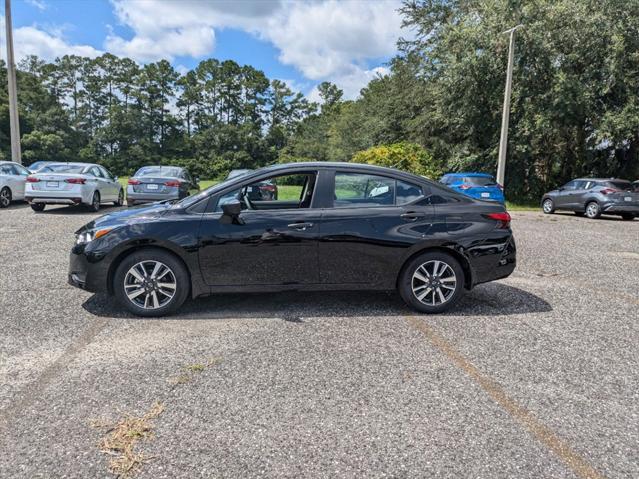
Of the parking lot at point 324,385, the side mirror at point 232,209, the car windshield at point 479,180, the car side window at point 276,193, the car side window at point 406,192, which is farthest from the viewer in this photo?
the car windshield at point 479,180

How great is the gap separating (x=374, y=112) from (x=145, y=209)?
31903mm

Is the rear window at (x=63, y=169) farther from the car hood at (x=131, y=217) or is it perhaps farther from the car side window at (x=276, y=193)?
the car side window at (x=276, y=193)

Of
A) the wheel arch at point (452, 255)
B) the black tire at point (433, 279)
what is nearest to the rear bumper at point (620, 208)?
the wheel arch at point (452, 255)

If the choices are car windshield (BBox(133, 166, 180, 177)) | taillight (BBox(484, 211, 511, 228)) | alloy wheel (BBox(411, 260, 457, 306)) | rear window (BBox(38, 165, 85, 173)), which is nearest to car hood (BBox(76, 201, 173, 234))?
alloy wheel (BBox(411, 260, 457, 306))

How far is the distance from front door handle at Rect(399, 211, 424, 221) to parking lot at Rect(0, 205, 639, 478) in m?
1.01

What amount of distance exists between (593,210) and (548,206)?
6.78 feet

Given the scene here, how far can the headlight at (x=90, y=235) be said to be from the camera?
4691mm

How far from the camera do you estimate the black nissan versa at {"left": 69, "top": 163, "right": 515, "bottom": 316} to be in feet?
15.4

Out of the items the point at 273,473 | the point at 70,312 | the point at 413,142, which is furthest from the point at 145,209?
the point at 413,142

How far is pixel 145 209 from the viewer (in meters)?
5.10

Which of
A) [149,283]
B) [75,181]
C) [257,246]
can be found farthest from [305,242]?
[75,181]

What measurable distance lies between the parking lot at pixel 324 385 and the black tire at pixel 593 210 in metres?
12.4

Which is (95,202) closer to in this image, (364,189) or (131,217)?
(131,217)

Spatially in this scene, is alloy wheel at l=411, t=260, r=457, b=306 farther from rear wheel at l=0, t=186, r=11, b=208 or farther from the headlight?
rear wheel at l=0, t=186, r=11, b=208
